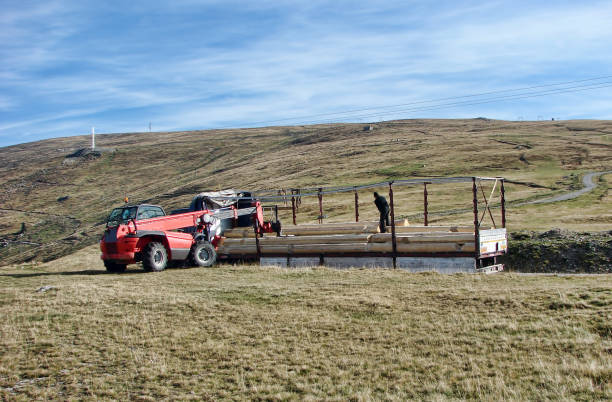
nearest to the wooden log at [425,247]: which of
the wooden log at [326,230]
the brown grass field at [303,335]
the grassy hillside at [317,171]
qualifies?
the brown grass field at [303,335]

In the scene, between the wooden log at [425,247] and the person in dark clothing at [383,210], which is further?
the person in dark clothing at [383,210]

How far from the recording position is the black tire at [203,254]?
66.9 feet

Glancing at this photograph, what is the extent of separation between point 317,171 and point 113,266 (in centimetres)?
5191

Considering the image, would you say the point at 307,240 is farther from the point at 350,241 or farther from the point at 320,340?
the point at 320,340

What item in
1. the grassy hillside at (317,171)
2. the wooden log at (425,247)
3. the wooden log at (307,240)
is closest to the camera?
the wooden log at (425,247)

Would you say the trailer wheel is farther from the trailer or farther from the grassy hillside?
the grassy hillside

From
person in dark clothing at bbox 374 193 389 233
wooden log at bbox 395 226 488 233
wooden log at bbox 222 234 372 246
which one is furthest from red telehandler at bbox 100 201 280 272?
wooden log at bbox 395 226 488 233

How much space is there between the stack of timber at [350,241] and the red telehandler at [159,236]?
2.13 ft

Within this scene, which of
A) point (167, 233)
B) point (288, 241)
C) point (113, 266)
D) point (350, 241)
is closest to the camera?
point (350, 241)

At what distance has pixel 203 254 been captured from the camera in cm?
2069

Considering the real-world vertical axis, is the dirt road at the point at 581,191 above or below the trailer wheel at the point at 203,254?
above

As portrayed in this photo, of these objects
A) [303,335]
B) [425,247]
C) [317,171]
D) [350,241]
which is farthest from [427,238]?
[317,171]

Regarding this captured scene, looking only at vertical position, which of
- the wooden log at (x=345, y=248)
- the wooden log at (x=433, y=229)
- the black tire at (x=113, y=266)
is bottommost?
the black tire at (x=113, y=266)

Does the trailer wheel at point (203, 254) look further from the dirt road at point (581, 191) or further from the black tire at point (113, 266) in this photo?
the dirt road at point (581, 191)
